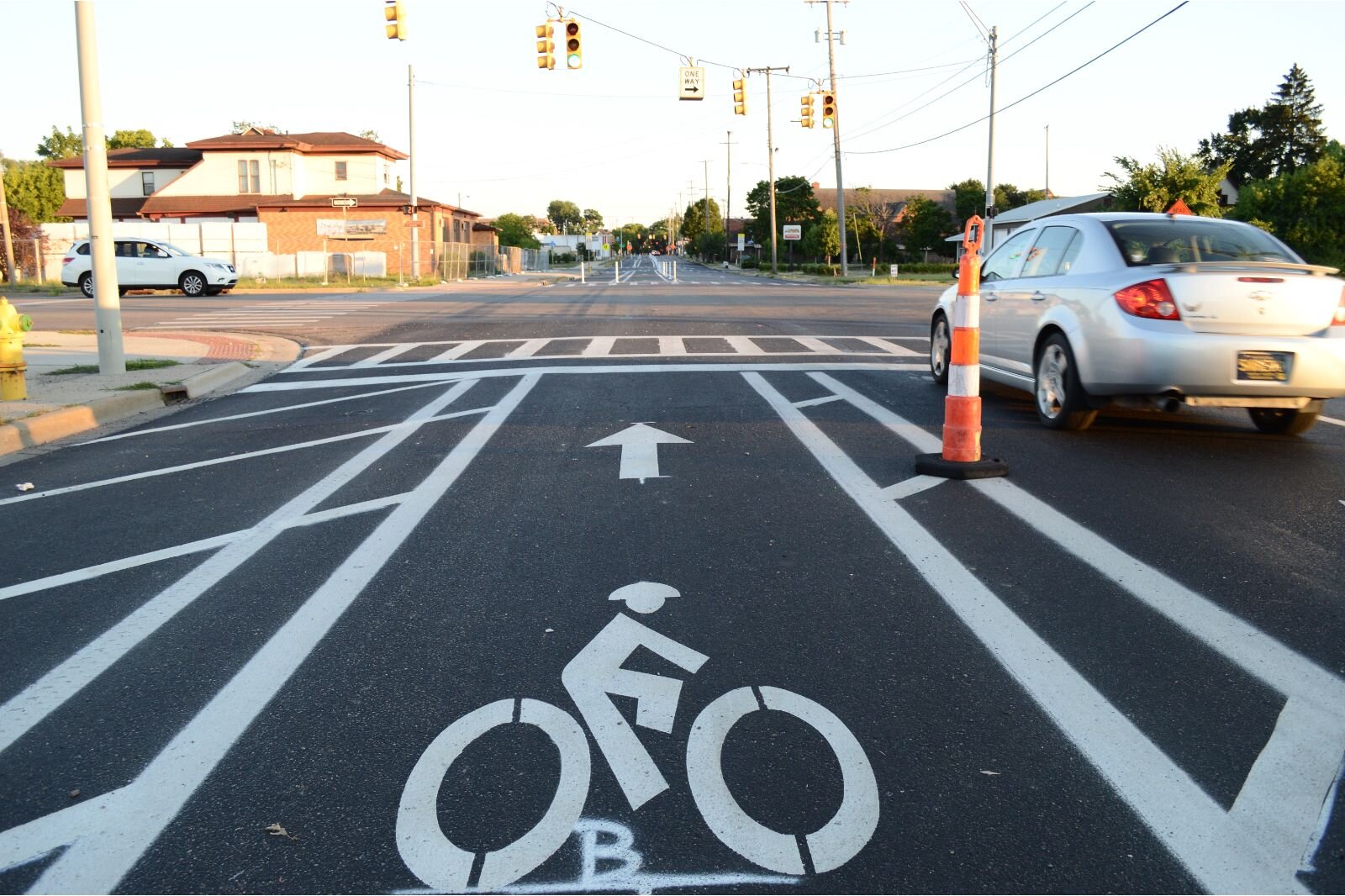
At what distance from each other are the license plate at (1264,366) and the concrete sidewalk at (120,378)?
9.07 m

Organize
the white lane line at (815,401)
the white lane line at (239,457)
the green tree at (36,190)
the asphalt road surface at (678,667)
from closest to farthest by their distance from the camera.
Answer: the asphalt road surface at (678,667), the white lane line at (239,457), the white lane line at (815,401), the green tree at (36,190)

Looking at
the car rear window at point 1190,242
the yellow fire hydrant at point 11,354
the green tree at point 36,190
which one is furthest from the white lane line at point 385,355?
the green tree at point 36,190

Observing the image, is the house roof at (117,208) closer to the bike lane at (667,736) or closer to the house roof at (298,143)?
the house roof at (298,143)

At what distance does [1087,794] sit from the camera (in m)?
3.06

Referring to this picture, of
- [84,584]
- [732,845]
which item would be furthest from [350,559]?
[732,845]

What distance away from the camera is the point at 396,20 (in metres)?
21.6

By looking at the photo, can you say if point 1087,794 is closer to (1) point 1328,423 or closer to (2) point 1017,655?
(2) point 1017,655

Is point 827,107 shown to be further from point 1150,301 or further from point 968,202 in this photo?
point 968,202

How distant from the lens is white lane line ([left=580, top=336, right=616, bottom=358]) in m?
14.2

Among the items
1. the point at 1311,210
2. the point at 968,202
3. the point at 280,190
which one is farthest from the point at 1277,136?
the point at 280,190

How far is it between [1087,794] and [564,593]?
7.89ft

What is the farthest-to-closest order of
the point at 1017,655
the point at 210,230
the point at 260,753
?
the point at 210,230, the point at 1017,655, the point at 260,753

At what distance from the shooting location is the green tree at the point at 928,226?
3332 inches

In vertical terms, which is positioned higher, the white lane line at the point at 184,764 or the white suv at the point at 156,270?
the white suv at the point at 156,270
